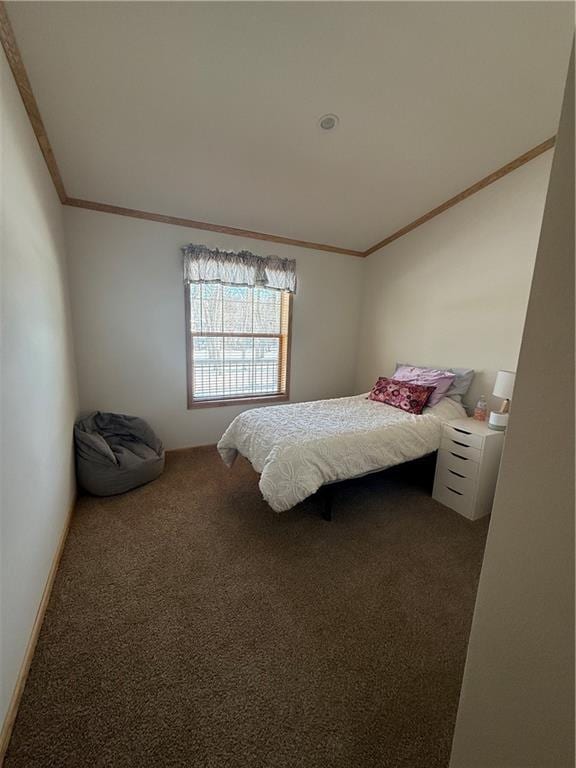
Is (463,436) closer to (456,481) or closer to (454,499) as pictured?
(456,481)

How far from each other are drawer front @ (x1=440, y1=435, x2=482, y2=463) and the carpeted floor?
1.59 ft

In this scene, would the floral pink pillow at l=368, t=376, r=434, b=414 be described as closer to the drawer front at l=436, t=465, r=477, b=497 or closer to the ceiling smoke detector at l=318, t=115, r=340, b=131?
the drawer front at l=436, t=465, r=477, b=497

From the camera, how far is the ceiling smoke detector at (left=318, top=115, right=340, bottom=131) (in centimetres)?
187

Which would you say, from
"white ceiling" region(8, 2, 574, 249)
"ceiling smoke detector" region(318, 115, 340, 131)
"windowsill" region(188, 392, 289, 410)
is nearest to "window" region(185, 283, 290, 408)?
"windowsill" region(188, 392, 289, 410)

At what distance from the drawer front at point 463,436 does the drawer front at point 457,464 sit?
117mm

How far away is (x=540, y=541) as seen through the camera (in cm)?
50

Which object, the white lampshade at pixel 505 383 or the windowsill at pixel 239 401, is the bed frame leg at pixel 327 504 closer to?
the white lampshade at pixel 505 383

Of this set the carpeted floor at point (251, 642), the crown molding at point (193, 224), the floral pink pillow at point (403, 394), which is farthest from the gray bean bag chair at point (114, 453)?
the floral pink pillow at point (403, 394)

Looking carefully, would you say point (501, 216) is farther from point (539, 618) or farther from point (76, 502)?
point (76, 502)

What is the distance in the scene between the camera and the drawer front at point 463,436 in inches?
85.7

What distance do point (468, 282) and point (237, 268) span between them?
2327 mm

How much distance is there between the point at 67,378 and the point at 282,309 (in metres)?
2.30

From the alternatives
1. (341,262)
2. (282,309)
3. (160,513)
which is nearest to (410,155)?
(341,262)

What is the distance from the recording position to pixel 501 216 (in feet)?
8.23
